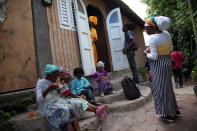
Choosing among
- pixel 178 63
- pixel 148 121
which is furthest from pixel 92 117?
pixel 178 63

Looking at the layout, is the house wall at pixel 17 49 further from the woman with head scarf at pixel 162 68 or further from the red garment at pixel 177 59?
the red garment at pixel 177 59

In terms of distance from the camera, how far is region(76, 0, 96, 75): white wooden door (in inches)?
320

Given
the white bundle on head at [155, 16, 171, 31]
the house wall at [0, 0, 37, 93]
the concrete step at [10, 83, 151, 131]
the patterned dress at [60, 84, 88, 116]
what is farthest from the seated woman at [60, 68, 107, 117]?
the white bundle on head at [155, 16, 171, 31]

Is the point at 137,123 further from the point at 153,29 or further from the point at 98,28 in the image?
the point at 98,28

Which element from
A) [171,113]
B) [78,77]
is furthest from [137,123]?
[78,77]

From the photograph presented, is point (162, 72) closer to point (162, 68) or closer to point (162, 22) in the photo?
point (162, 68)

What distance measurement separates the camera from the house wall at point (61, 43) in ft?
23.5

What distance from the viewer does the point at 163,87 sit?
512cm

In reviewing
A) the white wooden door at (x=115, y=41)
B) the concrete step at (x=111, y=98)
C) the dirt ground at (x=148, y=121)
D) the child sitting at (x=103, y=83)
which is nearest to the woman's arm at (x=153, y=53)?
the dirt ground at (x=148, y=121)

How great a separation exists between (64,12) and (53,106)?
14.6 feet

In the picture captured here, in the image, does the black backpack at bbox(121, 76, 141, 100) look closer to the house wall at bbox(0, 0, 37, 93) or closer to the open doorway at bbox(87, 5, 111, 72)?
the house wall at bbox(0, 0, 37, 93)

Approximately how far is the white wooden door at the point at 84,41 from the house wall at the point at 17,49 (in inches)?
80.8

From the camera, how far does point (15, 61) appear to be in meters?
5.91

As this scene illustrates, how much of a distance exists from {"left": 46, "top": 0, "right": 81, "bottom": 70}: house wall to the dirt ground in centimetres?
215
